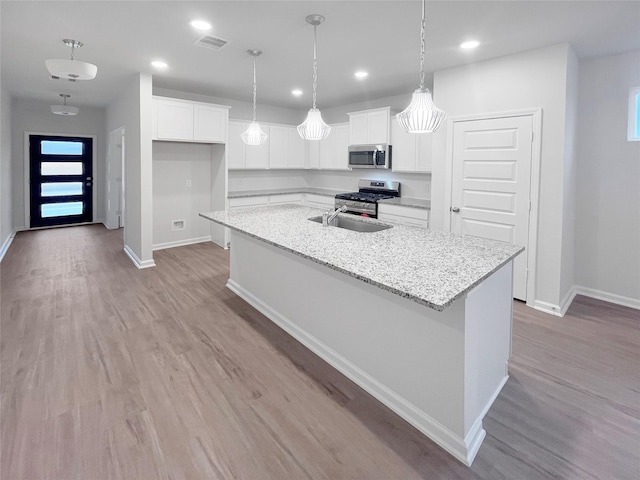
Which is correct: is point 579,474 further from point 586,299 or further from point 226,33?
point 226,33

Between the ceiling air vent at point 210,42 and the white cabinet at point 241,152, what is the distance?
253 cm

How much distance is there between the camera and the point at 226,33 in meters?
3.19

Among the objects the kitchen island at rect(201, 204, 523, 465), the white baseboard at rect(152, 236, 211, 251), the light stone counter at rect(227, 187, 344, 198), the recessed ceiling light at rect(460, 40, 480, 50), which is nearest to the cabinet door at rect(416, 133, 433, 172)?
the recessed ceiling light at rect(460, 40, 480, 50)

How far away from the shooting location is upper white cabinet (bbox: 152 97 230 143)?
16.3 ft

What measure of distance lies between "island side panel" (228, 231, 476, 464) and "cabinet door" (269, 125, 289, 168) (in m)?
3.84

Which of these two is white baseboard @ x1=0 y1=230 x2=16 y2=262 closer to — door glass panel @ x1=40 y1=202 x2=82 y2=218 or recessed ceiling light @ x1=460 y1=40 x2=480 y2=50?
door glass panel @ x1=40 y1=202 x2=82 y2=218

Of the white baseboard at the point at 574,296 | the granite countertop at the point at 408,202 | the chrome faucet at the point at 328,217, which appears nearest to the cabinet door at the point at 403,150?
the granite countertop at the point at 408,202

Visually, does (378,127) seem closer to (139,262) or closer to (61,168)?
(139,262)

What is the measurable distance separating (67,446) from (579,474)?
8.22 feet

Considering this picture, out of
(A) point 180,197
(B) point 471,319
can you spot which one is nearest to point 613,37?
(B) point 471,319

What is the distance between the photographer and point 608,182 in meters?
3.71

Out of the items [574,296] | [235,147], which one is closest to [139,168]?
[235,147]

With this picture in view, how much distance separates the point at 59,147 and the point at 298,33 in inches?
267

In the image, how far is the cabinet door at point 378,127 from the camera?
5.41 meters
